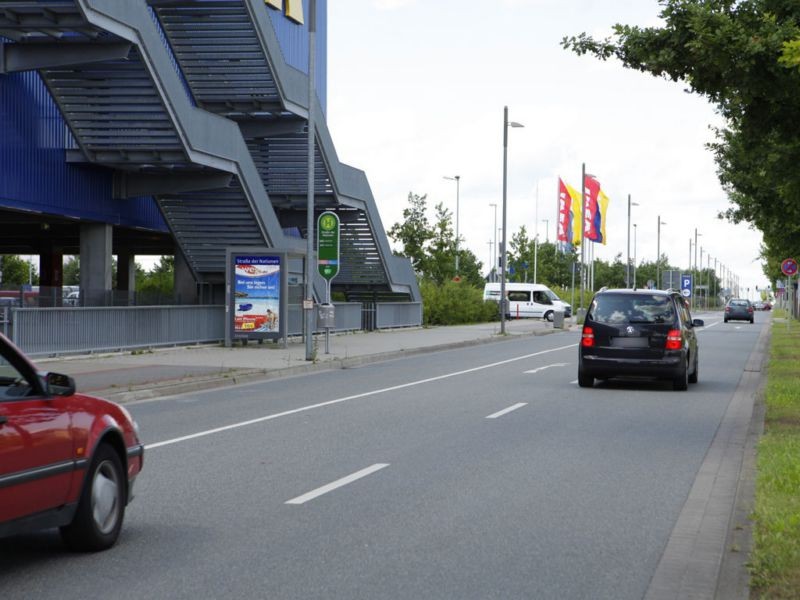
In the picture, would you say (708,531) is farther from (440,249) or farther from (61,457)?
(440,249)

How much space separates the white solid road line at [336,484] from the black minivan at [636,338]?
9216 mm

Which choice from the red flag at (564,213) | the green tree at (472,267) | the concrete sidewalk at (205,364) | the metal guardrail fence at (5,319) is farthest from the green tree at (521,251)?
the metal guardrail fence at (5,319)

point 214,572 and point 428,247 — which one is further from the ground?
point 428,247

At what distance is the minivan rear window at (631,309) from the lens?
61.5 ft

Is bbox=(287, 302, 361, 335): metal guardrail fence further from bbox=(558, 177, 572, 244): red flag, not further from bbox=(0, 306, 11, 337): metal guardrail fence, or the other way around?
bbox=(558, 177, 572, 244): red flag

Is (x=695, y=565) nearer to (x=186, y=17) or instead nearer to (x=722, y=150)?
(x=722, y=150)

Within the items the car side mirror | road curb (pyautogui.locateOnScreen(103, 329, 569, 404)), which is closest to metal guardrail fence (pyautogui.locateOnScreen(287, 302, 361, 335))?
road curb (pyautogui.locateOnScreen(103, 329, 569, 404))

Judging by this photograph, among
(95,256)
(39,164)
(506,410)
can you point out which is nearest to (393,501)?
(506,410)

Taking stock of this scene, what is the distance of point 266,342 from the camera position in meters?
31.6

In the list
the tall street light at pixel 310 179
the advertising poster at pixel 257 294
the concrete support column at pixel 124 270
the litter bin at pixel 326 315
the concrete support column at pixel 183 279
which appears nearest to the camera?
the tall street light at pixel 310 179

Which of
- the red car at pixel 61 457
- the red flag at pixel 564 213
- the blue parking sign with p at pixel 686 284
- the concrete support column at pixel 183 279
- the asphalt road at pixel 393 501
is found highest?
the red flag at pixel 564 213

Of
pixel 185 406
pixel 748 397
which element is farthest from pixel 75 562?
pixel 748 397

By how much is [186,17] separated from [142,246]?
18921 mm

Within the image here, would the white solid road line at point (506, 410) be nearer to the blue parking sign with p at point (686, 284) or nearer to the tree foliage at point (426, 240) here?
the tree foliage at point (426, 240)
